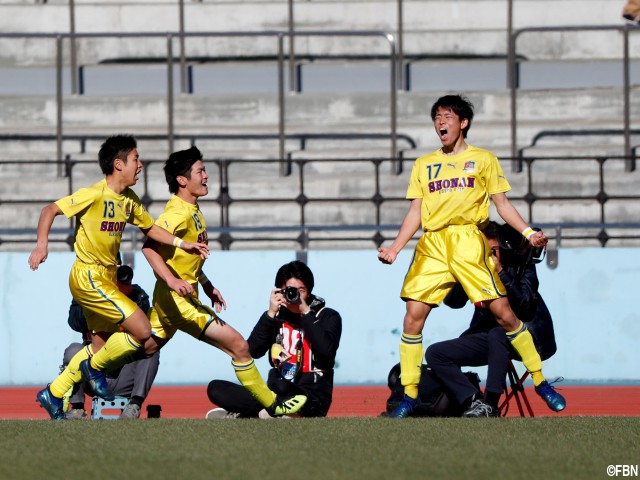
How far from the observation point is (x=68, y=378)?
8195mm

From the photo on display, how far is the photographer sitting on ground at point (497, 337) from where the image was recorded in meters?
8.41

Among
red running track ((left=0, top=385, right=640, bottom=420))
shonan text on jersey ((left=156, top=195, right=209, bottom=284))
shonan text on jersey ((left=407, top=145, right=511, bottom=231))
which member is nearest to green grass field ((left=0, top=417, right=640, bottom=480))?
shonan text on jersey ((left=156, top=195, right=209, bottom=284))

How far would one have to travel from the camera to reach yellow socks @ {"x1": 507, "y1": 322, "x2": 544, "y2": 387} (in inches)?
316

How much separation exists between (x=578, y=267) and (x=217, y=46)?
6.67 m

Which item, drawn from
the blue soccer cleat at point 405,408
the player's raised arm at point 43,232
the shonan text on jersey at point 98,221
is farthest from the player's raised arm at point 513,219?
the player's raised arm at point 43,232

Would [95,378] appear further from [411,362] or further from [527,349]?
[527,349]

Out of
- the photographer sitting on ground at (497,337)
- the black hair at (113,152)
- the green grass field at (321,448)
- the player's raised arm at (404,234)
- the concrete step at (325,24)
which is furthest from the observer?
the concrete step at (325,24)

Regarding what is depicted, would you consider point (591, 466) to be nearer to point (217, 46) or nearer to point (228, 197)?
point (228, 197)

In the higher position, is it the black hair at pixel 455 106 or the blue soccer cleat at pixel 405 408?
the black hair at pixel 455 106

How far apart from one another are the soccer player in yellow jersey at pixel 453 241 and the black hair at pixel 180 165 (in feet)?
4.75

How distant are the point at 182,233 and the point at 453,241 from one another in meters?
1.78

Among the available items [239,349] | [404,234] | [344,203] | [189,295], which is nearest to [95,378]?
[189,295]

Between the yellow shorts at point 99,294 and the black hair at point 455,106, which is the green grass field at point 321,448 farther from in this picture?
the black hair at point 455,106

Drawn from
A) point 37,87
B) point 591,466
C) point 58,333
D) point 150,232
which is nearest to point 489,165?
point 150,232
